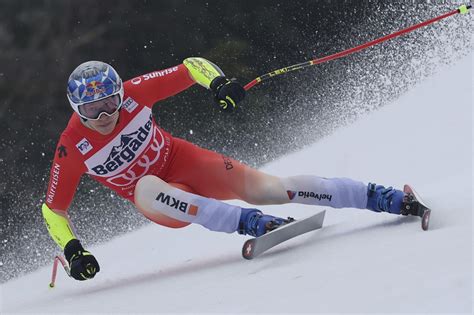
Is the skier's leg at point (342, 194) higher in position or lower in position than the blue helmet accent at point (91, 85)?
lower

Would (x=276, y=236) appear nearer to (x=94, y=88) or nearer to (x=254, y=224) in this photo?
(x=254, y=224)

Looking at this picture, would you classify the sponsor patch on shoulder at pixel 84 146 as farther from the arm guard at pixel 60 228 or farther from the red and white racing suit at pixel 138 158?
the arm guard at pixel 60 228

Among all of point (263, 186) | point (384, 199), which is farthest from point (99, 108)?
point (384, 199)

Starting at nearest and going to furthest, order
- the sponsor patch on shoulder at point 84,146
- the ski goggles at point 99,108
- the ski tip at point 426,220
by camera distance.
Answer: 1. the ski tip at point 426,220
2. the ski goggles at point 99,108
3. the sponsor patch on shoulder at point 84,146

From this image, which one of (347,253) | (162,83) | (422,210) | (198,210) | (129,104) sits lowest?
(347,253)

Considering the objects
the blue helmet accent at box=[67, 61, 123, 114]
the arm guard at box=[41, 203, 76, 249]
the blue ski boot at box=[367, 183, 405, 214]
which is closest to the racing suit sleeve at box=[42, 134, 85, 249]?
the arm guard at box=[41, 203, 76, 249]

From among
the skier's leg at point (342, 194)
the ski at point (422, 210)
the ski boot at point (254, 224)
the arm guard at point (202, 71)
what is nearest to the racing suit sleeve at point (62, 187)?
the arm guard at point (202, 71)

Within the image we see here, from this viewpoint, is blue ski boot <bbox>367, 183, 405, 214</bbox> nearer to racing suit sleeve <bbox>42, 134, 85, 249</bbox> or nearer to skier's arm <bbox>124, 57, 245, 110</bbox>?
skier's arm <bbox>124, 57, 245, 110</bbox>

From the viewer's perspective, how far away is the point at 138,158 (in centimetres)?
359

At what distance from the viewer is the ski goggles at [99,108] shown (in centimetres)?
342

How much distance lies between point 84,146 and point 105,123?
0.45ft

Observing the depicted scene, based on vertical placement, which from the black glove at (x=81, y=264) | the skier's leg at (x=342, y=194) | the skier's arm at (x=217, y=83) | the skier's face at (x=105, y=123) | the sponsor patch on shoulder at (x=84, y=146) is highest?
the skier's arm at (x=217, y=83)

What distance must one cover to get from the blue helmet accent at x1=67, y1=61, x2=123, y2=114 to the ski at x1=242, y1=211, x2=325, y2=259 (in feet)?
2.74

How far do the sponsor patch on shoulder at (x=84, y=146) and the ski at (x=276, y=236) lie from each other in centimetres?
80
